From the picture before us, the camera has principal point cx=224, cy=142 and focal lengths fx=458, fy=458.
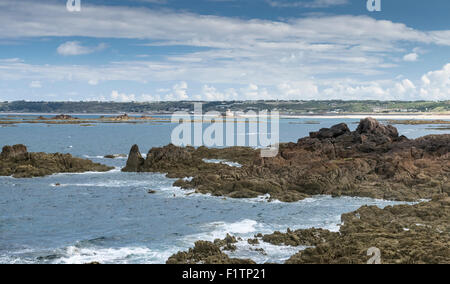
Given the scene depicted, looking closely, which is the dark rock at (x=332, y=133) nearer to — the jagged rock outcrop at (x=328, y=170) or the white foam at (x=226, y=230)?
the jagged rock outcrop at (x=328, y=170)

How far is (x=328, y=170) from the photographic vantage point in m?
42.8

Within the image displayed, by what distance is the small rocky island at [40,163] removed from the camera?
1984 inches

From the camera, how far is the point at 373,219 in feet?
90.8

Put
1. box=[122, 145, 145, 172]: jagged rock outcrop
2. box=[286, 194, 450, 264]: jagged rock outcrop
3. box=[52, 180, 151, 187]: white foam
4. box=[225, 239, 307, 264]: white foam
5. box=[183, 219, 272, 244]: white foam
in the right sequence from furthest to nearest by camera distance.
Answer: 1. box=[122, 145, 145, 172]: jagged rock outcrop
2. box=[52, 180, 151, 187]: white foam
3. box=[183, 219, 272, 244]: white foam
4. box=[225, 239, 307, 264]: white foam
5. box=[286, 194, 450, 264]: jagged rock outcrop

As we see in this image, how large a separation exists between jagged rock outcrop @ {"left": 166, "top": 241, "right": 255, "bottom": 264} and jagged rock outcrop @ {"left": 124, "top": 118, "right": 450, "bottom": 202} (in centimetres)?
1545

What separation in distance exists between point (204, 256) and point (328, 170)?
24.4m

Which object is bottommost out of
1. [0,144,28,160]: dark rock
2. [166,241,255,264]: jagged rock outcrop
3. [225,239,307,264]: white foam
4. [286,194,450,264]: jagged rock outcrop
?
[225,239,307,264]: white foam

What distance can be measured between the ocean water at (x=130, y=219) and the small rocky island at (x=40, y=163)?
5665mm

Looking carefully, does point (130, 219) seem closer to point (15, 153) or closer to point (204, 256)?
point (204, 256)

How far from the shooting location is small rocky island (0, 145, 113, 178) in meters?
50.4

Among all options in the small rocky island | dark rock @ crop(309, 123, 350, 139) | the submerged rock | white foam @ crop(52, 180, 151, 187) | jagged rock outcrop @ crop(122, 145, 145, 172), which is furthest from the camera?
dark rock @ crop(309, 123, 350, 139)

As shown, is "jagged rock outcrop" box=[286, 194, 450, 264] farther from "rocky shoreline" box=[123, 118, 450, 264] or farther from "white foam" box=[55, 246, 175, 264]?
"white foam" box=[55, 246, 175, 264]

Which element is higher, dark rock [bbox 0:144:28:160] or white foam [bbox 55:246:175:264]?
dark rock [bbox 0:144:28:160]

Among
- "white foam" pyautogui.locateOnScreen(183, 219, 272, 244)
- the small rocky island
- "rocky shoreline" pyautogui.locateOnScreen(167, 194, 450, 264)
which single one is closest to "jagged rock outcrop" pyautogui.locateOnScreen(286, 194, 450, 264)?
"rocky shoreline" pyautogui.locateOnScreen(167, 194, 450, 264)
